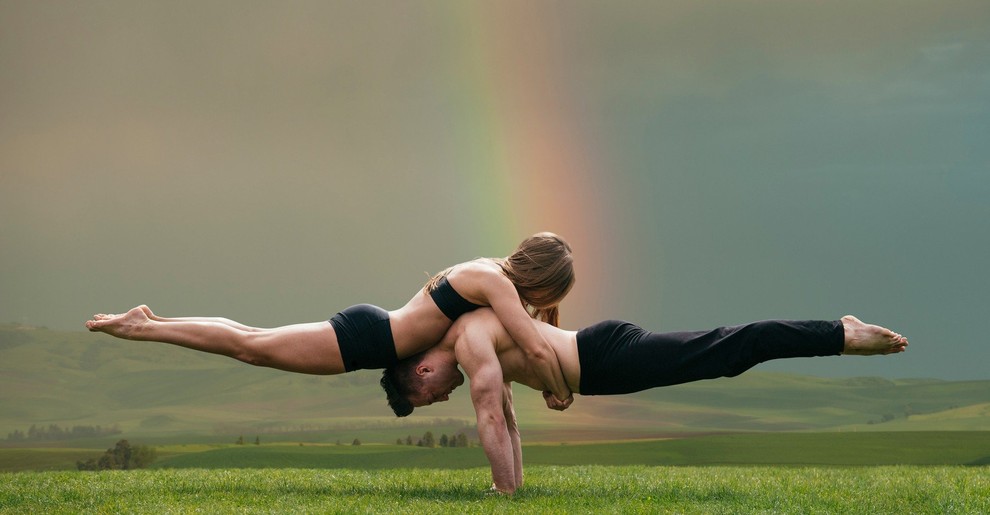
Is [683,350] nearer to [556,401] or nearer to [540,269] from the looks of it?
[556,401]

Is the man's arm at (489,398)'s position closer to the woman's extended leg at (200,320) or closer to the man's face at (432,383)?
the man's face at (432,383)

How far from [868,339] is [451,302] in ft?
9.11

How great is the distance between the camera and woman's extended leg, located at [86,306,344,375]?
21.8ft

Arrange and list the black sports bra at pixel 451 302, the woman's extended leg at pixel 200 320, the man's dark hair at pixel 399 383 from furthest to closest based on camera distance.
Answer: the woman's extended leg at pixel 200 320 < the man's dark hair at pixel 399 383 < the black sports bra at pixel 451 302

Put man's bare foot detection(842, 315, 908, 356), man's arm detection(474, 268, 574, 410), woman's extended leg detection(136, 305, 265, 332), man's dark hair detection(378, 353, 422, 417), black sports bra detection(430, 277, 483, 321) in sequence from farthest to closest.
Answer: woman's extended leg detection(136, 305, 265, 332) < man's dark hair detection(378, 353, 422, 417) < black sports bra detection(430, 277, 483, 321) < man's arm detection(474, 268, 574, 410) < man's bare foot detection(842, 315, 908, 356)

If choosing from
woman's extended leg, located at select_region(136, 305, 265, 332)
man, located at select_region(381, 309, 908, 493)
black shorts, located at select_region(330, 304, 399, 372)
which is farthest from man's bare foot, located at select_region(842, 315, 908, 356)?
woman's extended leg, located at select_region(136, 305, 265, 332)

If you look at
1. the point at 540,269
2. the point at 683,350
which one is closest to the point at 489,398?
the point at 540,269

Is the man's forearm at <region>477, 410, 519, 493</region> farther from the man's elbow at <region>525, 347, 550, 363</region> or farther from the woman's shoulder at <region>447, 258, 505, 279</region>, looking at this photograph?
the woman's shoulder at <region>447, 258, 505, 279</region>

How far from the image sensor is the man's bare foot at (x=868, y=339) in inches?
235

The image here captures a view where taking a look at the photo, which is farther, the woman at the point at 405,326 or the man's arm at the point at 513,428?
the man's arm at the point at 513,428

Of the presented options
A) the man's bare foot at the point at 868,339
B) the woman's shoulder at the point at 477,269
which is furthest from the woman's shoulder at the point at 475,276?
the man's bare foot at the point at 868,339

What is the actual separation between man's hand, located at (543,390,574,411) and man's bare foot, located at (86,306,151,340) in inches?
117

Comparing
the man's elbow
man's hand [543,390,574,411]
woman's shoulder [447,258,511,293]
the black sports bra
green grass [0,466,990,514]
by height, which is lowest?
green grass [0,466,990,514]

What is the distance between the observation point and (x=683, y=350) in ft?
20.7
